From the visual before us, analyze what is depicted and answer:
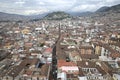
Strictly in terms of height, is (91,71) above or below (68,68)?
below

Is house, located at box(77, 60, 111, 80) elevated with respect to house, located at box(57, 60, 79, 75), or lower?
lower

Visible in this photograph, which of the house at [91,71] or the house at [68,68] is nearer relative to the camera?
the house at [91,71]

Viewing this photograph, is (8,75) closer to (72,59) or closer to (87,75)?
(87,75)

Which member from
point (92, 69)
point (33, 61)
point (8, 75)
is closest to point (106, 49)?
Answer: point (92, 69)

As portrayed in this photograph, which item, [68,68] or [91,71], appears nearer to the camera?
[91,71]

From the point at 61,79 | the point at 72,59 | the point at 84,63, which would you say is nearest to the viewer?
the point at 61,79

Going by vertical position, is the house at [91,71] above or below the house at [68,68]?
below

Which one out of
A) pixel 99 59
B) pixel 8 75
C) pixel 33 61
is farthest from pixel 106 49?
pixel 8 75

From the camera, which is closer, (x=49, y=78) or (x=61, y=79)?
(x=61, y=79)

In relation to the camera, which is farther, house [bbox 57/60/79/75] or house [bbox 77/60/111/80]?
house [bbox 57/60/79/75]

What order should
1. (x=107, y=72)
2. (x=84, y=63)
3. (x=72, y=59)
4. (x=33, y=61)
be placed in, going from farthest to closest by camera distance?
(x=72, y=59), (x=33, y=61), (x=84, y=63), (x=107, y=72)

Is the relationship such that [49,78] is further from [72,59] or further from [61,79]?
[72,59]
